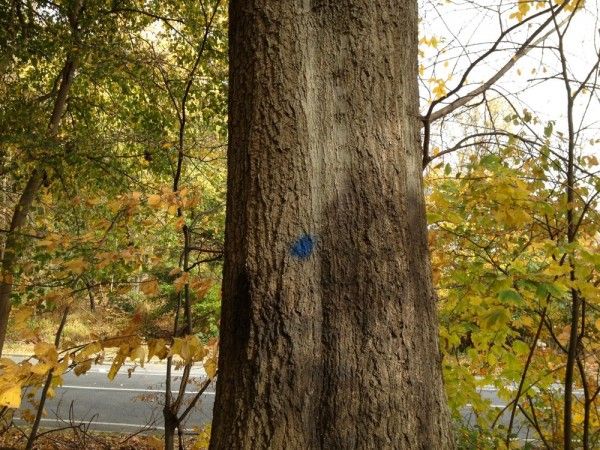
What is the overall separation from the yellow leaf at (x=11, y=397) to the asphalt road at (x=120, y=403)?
20.2ft

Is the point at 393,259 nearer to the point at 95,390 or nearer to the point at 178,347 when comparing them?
the point at 178,347

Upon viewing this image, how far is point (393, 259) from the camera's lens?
1.43m

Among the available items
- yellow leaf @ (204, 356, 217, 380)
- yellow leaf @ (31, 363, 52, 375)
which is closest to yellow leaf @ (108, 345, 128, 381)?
yellow leaf @ (31, 363, 52, 375)

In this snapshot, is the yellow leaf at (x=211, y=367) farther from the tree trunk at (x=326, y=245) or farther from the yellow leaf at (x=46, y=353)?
the tree trunk at (x=326, y=245)

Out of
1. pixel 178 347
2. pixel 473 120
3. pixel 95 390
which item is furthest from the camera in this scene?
pixel 95 390

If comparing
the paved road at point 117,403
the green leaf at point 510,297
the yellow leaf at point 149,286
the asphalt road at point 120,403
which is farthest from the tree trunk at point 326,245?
the paved road at point 117,403

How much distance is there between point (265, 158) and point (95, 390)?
486 inches

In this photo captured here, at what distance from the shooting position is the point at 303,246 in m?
1.41

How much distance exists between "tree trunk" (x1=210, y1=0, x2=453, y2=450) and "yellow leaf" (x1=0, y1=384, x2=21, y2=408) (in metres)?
0.85

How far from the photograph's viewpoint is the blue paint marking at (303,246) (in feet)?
4.61

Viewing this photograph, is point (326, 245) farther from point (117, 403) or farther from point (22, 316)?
point (117, 403)

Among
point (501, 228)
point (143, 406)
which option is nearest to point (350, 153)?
point (501, 228)

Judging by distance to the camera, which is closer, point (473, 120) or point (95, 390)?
point (473, 120)

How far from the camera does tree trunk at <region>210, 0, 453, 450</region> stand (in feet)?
4.47
